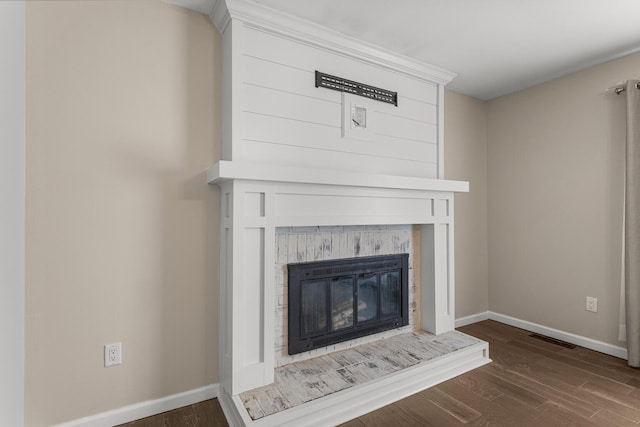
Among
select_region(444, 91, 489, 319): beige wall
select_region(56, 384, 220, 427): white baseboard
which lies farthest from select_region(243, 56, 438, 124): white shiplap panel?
select_region(56, 384, 220, 427): white baseboard

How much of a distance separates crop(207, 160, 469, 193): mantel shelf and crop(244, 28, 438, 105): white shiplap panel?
769 millimetres

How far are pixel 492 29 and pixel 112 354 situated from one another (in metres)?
3.26

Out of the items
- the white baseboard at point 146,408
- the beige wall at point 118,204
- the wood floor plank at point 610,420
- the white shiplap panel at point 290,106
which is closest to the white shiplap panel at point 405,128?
the white shiplap panel at point 290,106

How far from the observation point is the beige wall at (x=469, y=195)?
338 centimetres

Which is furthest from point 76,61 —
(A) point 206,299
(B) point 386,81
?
(B) point 386,81

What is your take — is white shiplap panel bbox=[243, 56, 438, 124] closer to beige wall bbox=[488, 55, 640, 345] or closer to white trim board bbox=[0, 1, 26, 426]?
white trim board bbox=[0, 1, 26, 426]

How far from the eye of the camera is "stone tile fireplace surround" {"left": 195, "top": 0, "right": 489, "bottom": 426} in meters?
1.90

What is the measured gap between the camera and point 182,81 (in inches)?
79.3

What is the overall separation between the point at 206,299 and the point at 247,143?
1051mm

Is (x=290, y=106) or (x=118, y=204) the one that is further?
(x=290, y=106)

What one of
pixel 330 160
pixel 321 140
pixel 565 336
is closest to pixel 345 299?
pixel 330 160

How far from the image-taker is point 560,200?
302 centimetres

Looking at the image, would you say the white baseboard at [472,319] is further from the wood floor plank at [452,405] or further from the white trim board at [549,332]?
the wood floor plank at [452,405]

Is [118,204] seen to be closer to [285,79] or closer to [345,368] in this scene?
[285,79]
